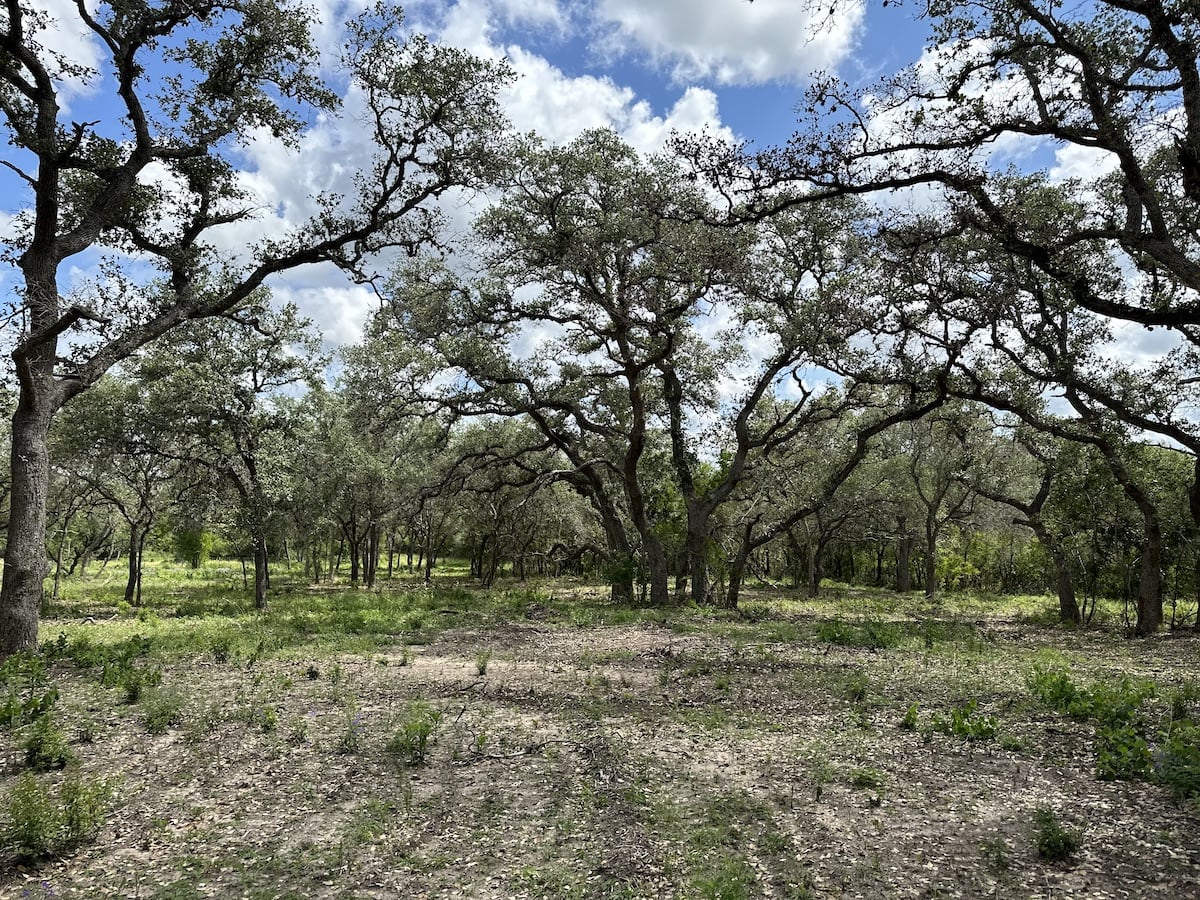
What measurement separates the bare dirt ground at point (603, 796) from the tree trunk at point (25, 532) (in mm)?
2170

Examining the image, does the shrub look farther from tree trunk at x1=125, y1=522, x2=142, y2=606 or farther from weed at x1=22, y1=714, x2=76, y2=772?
tree trunk at x1=125, y1=522, x2=142, y2=606

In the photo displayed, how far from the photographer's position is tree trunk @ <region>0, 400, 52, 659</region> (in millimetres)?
10469

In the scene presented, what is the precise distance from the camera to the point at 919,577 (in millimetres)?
51250

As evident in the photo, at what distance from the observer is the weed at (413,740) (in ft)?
22.6

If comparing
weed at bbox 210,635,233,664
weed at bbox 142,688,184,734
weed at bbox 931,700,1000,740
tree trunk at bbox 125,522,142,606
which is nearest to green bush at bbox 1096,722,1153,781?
weed at bbox 931,700,1000,740

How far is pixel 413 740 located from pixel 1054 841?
223 inches

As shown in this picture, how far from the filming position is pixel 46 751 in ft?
21.2

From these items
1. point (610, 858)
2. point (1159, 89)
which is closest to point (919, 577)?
point (1159, 89)

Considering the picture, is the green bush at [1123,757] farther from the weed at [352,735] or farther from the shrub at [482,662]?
the shrub at [482,662]

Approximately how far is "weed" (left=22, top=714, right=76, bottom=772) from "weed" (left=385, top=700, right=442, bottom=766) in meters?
3.00

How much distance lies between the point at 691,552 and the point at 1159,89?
16074 millimetres

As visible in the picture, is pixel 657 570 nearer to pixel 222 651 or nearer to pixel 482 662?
pixel 482 662

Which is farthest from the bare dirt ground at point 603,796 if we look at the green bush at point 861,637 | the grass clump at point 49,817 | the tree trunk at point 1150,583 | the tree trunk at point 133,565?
the tree trunk at point 133,565

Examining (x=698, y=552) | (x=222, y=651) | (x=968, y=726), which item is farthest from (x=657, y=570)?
(x=968, y=726)
